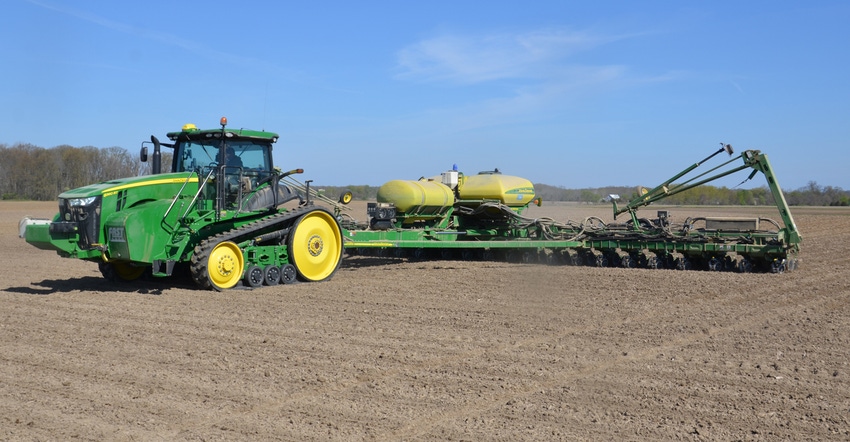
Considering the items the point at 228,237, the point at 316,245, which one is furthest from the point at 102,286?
the point at 316,245

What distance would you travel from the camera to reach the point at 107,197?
1127cm

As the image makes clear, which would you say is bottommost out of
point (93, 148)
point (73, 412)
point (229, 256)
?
point (73, 412)

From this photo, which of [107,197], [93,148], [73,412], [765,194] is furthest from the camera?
[765,194]

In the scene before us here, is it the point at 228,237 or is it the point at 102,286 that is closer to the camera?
the point at 228,237

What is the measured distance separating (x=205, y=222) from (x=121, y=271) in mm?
2266

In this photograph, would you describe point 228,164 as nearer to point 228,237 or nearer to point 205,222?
point 205,222

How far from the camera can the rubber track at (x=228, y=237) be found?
11.5 metres

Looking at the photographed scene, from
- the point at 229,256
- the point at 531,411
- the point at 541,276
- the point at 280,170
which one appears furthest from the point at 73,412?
the point at 541,276

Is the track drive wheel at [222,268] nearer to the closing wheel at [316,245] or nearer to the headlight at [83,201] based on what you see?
the closing wheel at [316,245]

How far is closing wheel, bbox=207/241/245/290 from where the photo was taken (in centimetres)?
1175

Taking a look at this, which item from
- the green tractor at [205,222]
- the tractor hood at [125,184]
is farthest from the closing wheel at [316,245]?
the tractor hood at [125,184]

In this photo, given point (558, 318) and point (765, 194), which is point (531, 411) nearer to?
point (558, 318)

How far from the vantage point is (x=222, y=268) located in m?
11.9

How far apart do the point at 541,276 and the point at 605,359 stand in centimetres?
684
